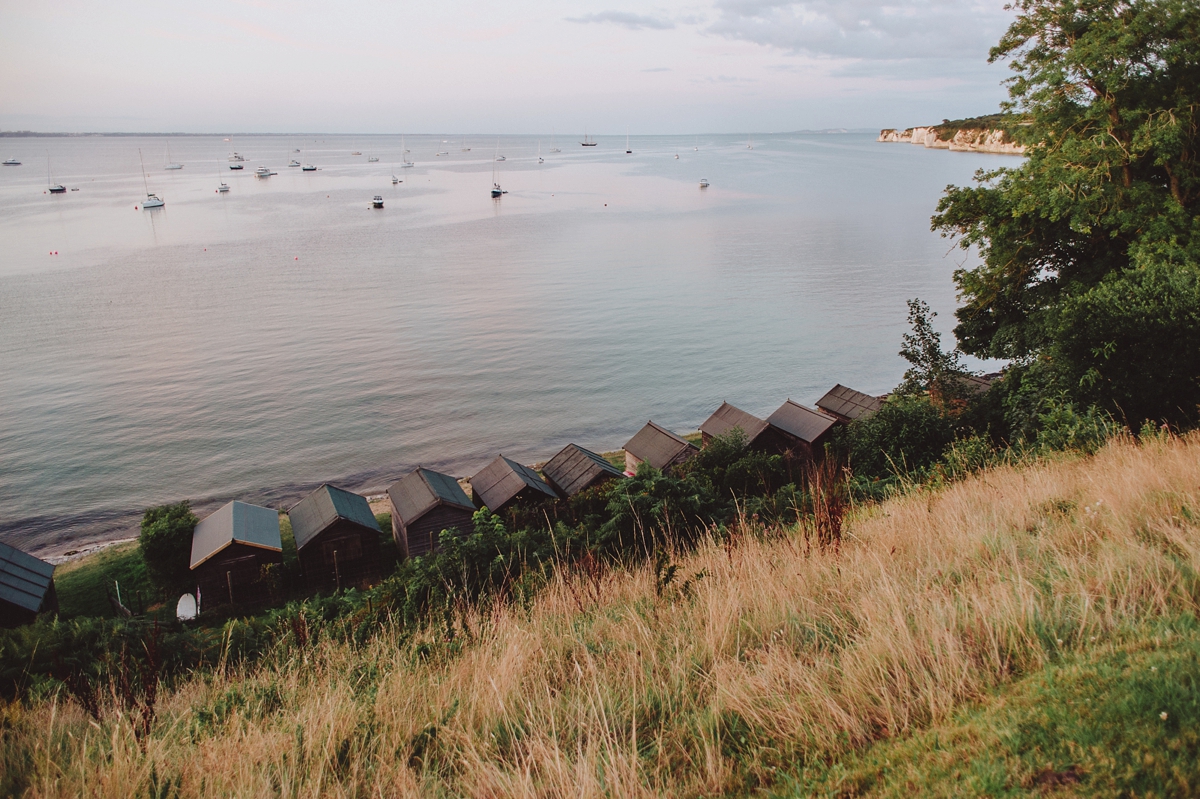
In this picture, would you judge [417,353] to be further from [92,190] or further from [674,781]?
Result: [92,190]

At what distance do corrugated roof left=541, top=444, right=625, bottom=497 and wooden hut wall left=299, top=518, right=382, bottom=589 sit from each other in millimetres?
5354

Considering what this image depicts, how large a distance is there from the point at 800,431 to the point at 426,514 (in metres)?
11.6

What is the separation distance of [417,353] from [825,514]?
37.1m

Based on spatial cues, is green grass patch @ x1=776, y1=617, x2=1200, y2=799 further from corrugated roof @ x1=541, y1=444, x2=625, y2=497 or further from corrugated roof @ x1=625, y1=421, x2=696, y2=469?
corrugated roof @ x1=625, y1=421, x2=696, y2=469

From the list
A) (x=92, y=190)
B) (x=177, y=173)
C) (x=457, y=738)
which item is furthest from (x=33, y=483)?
(x=177, y=173)

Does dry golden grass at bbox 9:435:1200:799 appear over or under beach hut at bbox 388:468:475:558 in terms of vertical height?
over

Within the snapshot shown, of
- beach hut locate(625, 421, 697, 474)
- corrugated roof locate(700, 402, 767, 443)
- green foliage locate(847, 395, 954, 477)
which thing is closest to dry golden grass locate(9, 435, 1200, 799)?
green foliage locate(847, 395, 954, 477)

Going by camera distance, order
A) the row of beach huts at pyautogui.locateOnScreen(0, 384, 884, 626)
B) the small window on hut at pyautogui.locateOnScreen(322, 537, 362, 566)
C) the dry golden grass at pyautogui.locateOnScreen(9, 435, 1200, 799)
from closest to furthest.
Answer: the dry golden grass at pyautogui.locateOnScreen(9, 435, 1200, 799), the row of beach huts at pyautogui.locateOnScreen(0, 384, 884, 626), the small window on hut at pyautogui.locateOnScreen(322, 537, 362, 566)

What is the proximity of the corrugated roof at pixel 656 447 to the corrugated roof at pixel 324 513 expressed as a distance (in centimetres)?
809

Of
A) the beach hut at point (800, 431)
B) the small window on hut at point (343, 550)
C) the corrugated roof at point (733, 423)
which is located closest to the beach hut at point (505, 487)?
the small window on hut at point (343, 550)

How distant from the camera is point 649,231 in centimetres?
A: 8381

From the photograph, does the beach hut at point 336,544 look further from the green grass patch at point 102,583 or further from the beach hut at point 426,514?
the green grass patch at point 102,583

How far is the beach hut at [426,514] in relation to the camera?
18.0 m

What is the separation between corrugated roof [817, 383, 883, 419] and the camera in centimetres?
2374
